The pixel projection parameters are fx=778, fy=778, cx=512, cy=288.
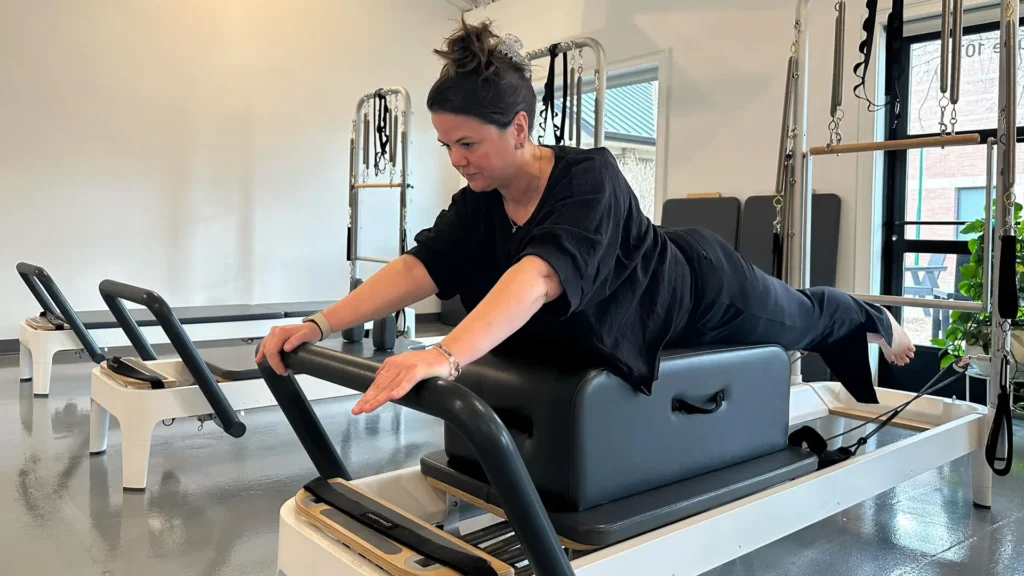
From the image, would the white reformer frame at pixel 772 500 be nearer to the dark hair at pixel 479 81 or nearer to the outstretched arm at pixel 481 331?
the outstretched arm at pixel 481 331

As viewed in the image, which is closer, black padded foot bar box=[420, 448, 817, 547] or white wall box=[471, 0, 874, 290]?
black padded foot bar box=[420, 448, 817, 547]

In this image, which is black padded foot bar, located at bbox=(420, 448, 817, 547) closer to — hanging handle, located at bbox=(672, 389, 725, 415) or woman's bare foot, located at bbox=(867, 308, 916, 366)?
hanging handle, located at bbox=(672, 389, 725, 415)

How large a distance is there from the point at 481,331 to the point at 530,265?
0.13 m

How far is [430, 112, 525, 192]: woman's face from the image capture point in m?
1.25

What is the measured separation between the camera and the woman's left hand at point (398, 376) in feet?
3.16

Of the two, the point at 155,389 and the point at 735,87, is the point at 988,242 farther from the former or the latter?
the point at 735,87

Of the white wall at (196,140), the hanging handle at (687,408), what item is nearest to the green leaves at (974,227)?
the hanging handle at (687,408)

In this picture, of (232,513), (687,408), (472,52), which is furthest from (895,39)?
(232,513)

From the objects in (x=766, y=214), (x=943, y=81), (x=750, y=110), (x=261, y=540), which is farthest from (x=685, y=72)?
(x=261, y=540)

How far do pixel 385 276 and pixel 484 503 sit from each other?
1.54ft

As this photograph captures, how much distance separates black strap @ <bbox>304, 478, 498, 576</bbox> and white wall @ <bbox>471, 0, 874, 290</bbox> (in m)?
3.73

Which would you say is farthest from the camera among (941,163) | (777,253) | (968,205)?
(941,163)

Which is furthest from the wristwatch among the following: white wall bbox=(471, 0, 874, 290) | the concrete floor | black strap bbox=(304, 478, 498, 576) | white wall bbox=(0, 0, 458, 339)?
white wall bbox=(0, 0, 458, 339)

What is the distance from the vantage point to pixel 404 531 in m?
1.15
